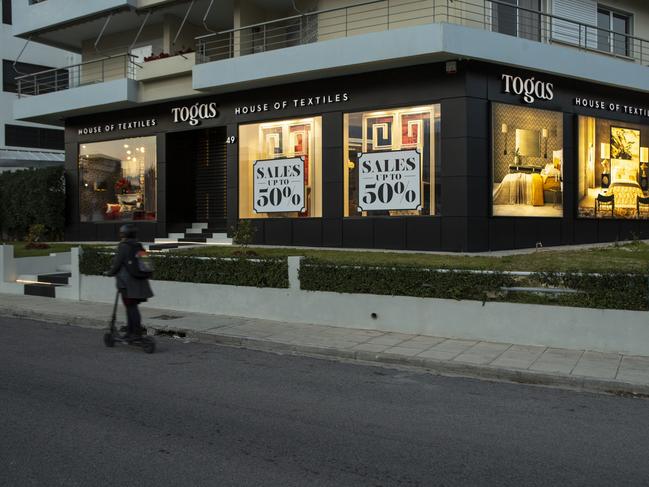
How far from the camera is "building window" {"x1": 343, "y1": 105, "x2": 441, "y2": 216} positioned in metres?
15.8

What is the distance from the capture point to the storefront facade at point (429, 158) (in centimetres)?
1543

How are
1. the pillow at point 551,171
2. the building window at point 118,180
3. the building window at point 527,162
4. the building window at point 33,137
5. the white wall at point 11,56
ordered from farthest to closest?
the building window at point 33,137 → the white wall at point 11,56 → the building window at point 118,180 → the pillow at point 551,171 → the building window at point 527,162

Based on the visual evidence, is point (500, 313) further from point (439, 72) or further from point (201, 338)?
point (439, 72)

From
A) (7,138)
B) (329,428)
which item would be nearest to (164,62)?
(329,428)

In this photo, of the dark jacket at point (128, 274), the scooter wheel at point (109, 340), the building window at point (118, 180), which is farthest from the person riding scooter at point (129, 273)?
the building window at point (118, 180)

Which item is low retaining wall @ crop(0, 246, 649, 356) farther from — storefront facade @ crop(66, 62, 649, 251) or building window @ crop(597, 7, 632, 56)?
building window @ crop(597, 7, 632, 56)

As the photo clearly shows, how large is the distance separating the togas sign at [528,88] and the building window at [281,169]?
16.6 feet

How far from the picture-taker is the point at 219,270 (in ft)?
38.1

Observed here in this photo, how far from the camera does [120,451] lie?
15.2 feet

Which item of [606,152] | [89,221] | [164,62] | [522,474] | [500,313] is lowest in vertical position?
[522,474]

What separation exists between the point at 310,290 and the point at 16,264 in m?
9.24

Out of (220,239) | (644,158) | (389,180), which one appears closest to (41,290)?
(220,239)

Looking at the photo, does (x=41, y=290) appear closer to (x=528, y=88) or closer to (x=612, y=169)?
(x=528, y=88)

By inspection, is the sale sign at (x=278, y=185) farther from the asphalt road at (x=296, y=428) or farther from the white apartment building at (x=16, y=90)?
the white apartment building at (x=16, y=90)
